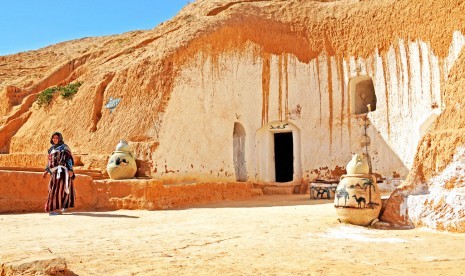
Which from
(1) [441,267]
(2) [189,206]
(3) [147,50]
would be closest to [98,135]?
(3) [147,50]

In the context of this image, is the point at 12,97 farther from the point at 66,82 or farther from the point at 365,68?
the point at 365,68

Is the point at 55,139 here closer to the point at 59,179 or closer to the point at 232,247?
the point at 59,179

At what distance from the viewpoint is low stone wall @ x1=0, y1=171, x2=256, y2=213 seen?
8859mm

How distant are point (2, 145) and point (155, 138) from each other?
6988mm

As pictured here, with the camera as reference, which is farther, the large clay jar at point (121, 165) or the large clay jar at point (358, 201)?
the large clay jar at point (121, 165)

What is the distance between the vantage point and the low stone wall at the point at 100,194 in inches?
349

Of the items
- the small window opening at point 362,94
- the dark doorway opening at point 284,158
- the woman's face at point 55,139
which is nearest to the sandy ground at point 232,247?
the woman's face at point 55,139

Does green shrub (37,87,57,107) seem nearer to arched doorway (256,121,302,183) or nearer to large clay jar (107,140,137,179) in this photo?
large clay jar (107,140,137,179)

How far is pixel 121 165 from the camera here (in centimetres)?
1052

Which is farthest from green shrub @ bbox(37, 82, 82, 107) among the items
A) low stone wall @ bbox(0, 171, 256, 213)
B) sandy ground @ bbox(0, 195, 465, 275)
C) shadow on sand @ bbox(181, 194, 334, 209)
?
sandy ground @ bbox(0, 195, 465, 275)

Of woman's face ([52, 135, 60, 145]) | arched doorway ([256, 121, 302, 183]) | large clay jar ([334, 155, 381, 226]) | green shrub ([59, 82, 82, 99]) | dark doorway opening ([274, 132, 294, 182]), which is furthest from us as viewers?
dark doorway opening ([274, 132, 294, 182])

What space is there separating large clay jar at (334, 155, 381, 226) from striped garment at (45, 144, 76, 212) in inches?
199

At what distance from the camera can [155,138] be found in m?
13.2

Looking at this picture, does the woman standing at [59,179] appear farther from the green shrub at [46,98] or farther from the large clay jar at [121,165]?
the green shrub at [46,98]
